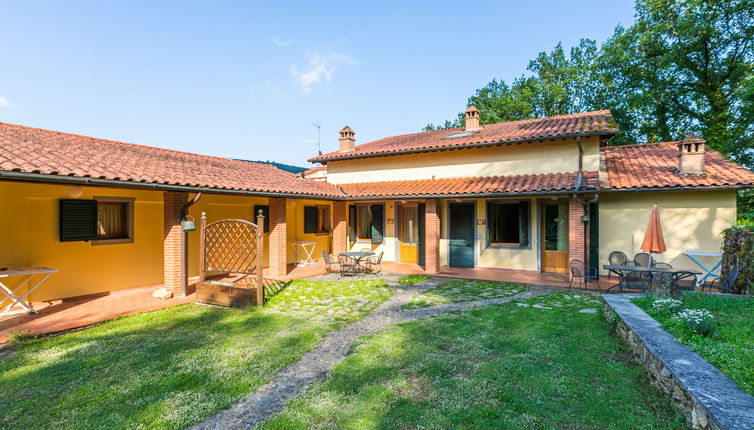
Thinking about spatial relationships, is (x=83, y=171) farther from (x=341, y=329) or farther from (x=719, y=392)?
(x=719, y=392)

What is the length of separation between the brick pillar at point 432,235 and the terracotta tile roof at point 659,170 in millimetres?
5135

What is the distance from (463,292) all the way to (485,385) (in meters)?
5.15

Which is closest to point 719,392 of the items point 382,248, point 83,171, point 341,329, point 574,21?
point 341,329

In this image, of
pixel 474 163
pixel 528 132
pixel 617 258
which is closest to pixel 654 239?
pixel 617 258

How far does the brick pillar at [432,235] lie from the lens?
11703mm

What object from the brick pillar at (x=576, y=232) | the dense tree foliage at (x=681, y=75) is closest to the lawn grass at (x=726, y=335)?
the brick pillar at (x=576, y=232)

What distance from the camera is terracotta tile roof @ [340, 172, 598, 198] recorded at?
10109 millimetres

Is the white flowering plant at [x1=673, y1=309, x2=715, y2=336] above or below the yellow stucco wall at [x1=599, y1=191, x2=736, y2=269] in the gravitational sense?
below

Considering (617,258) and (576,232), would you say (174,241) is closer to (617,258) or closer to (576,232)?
(576,232)

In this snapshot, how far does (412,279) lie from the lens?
1052 cm

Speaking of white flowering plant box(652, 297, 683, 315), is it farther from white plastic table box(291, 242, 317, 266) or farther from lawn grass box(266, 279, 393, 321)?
white plastic table box(291, 242, 317, 266)

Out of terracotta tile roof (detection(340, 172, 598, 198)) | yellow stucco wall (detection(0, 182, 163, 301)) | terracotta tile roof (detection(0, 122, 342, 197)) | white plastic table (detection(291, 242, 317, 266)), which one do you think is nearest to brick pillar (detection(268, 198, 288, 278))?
terracotta tile roof (detection(0, 122, 342, 197))

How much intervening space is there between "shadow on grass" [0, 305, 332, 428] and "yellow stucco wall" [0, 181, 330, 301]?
266 centimetres

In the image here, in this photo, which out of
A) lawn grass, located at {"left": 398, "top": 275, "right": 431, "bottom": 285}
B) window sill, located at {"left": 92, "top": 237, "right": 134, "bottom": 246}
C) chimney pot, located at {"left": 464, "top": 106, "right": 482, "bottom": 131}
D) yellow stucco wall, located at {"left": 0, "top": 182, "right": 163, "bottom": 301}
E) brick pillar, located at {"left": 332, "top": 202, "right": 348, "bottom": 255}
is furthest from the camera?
chimney pot, located at {"left": 464, "top": 106, "right": 482, "bottom": 131}
